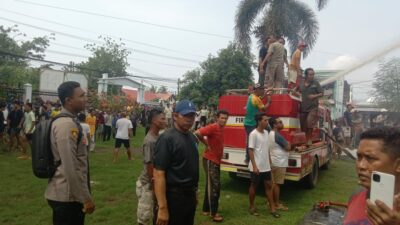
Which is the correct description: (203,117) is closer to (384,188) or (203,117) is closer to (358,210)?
(358,210)

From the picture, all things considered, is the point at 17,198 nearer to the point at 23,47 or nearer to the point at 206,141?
the point at 206,141

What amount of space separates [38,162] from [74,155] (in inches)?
11.9

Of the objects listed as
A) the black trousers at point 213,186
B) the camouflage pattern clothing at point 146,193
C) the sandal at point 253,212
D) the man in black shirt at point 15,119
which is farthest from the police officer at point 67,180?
the man in black shirt at point 15,119

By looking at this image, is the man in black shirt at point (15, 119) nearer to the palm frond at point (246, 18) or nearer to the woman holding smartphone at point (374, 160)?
the palm frond at point (246, 18)

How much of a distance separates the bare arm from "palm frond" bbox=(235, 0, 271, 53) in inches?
630

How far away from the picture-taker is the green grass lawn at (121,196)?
586 cm

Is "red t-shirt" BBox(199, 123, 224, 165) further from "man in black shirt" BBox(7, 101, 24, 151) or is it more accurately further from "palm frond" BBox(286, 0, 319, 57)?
"palm frond" BBox(286, 0, 319, 57)

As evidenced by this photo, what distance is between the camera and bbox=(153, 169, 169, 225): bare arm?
3.05m

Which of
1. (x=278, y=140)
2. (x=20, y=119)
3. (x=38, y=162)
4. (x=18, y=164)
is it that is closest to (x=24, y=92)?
(x=20, y=119)

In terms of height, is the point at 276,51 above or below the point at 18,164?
above

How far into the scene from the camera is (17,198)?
22.3 feet

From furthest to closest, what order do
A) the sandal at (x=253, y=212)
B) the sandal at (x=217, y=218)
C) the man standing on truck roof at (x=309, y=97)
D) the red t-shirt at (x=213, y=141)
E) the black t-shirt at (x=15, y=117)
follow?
the black t-shirt at (x=15, y=117) → the man standing on truck roof at (x=309, y=97) → the sandal at (x=253, y=212) → the red t-shirt at (x=213, y=141) → the sandal at (x=217, y=218)

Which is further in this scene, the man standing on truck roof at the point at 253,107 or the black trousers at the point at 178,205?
the man standing on truck roof at the point at 253,107

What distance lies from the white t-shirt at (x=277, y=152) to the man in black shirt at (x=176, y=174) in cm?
370
